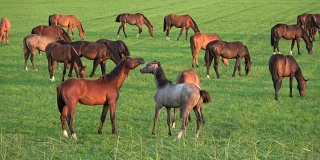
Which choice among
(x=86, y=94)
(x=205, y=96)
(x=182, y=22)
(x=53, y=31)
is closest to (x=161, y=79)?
(x=205, y=96)

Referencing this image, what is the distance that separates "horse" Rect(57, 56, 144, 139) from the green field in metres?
0.52

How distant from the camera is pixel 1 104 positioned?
17219 mm

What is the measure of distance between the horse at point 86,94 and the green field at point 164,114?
0.52 metres

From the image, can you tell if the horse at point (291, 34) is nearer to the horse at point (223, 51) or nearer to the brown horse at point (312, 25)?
the brown horse at point (312, 25)

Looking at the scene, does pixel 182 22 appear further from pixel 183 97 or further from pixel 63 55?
pixel 183 97

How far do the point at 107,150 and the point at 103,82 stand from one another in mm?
Result: 2345

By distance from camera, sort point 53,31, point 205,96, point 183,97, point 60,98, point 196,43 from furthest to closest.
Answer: point 53,31
point 196,43
point 60,98
point 183,97
point 205,96

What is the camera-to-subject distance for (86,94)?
13.4 meters

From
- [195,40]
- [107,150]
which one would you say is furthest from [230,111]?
[195,40]

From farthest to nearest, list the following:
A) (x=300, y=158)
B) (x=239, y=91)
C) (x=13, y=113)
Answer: (x=239, y=91), (x=13, y=113), (x=300, y=158)

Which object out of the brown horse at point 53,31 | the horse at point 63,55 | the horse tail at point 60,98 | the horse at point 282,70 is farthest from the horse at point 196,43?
the horse tail at point 60,98

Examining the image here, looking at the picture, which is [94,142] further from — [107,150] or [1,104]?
[1,104]

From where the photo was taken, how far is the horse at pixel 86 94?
13.1 meters

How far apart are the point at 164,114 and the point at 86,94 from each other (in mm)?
3149
